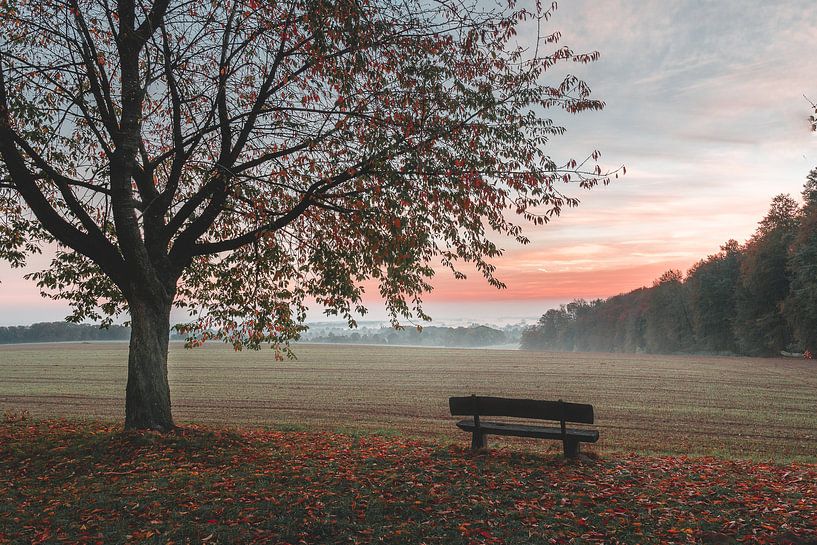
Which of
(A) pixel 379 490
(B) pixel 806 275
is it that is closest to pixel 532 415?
(A) pixel 379 490

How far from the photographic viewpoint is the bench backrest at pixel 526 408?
9398mm

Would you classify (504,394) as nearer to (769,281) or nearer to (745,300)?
(769,281)

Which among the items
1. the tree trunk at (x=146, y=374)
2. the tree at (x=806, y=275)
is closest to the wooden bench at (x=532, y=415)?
the tree trunk at (x=146, y=374)

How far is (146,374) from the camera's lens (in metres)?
11.6

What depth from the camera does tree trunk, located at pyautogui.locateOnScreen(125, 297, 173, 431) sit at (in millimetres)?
11422

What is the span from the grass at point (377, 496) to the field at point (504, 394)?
5.70 meters

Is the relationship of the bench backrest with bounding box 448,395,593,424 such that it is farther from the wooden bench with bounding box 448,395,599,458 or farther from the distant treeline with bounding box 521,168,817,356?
the distant treeline with bounding box 521,168,817,356

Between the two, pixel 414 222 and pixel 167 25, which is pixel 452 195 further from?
pixel 167 25

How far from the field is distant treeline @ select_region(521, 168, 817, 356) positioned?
8570 mm

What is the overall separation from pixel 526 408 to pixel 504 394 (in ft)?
80.4

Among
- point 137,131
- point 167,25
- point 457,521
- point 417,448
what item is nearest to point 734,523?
point 457,521

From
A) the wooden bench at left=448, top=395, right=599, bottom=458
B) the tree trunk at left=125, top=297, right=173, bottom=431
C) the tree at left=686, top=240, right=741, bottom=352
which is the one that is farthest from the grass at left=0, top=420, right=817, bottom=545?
→ the tree at left=686, top=240, right=741, bottom=352

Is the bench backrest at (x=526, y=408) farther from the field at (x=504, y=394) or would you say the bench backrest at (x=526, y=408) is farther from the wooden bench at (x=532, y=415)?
the field at (x=504, y=394)

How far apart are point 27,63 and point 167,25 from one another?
301cm
